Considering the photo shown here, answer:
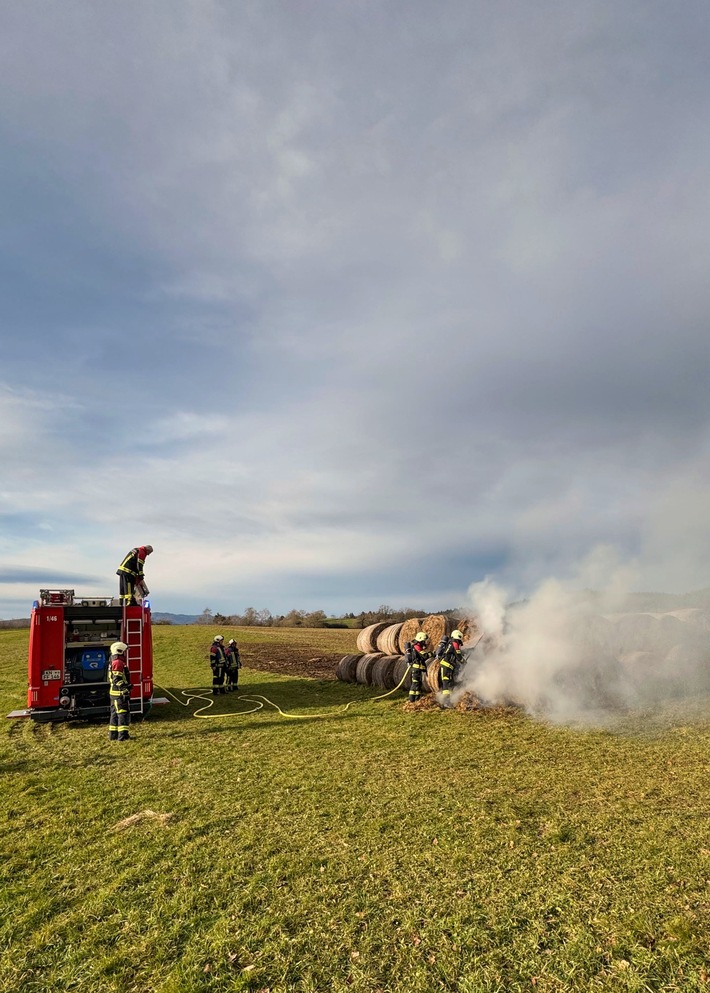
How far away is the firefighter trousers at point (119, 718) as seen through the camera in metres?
11.8

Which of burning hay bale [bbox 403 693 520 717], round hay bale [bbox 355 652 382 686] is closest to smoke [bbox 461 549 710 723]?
burning hay bale [bbox 403 693 520 717]

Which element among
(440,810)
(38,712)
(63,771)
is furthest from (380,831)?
(38,712)

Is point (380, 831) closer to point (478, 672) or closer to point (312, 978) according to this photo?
point (312, 978)

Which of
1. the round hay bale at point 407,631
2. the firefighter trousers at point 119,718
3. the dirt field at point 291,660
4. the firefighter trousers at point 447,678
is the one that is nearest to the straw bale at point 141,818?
the firefighter trousers at point 119,718

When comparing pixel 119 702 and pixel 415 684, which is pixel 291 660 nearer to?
pixel 415 684

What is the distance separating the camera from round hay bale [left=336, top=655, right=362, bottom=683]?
64.4ft

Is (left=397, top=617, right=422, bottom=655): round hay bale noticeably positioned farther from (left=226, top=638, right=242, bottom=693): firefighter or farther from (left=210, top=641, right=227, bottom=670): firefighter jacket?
(left=210, top=641, right=227, bottom=670): firefighter jacket

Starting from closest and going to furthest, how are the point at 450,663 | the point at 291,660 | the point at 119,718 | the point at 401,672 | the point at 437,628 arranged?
the point at 119,718, the point at 450,663, the point at 401,672, the point at 437,628, the point at 291,660

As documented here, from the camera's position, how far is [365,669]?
18797mm

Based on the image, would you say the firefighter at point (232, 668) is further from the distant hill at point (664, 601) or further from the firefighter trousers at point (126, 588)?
the distant hill at point (664, 601)

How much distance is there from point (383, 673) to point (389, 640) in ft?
5.07

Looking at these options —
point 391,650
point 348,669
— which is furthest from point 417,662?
point 348,669

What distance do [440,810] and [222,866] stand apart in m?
2.80

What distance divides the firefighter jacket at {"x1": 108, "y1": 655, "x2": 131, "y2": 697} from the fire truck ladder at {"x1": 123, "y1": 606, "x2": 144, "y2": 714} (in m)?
1.08
